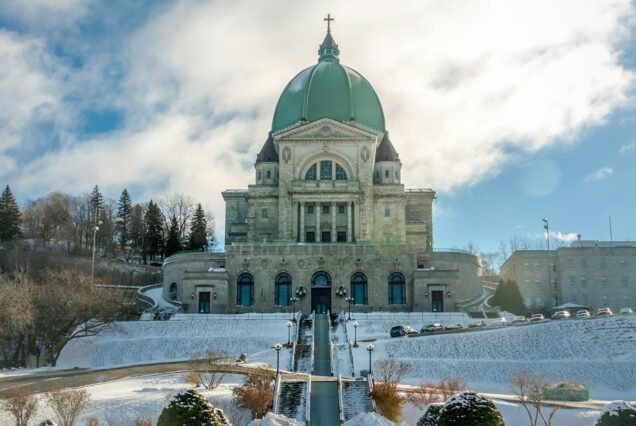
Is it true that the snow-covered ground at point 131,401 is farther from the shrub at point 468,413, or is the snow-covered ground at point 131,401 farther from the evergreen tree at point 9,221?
the evergreen tree at point 9,221

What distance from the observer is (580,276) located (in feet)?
288

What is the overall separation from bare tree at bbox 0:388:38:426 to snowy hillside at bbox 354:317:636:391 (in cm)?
2237

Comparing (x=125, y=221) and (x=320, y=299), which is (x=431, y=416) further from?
(x=125, y=221)

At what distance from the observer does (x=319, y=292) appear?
260 ft

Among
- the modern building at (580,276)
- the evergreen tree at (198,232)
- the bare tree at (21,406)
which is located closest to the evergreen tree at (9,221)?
the evergreen tree at (198,232)

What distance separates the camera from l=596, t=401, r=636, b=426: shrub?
78.1 feet

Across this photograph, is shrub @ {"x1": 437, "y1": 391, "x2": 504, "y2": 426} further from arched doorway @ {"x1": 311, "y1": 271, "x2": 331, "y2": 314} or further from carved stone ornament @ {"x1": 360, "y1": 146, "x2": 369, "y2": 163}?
carved stone ornament @ {"x1": 360, "y1": 146, "x2": 369, "y2": 163}

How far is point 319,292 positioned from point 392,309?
22.6 ft

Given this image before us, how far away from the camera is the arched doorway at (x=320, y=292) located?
78.9 metres

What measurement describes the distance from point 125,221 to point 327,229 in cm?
4037

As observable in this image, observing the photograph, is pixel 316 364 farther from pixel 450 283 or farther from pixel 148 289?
pixel 148 289

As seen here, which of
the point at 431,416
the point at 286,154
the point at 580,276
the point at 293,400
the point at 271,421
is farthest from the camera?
the point at 580,276

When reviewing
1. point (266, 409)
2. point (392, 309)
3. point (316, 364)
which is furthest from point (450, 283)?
point (266, 409)

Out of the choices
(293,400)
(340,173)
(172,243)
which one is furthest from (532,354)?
(172,243)
